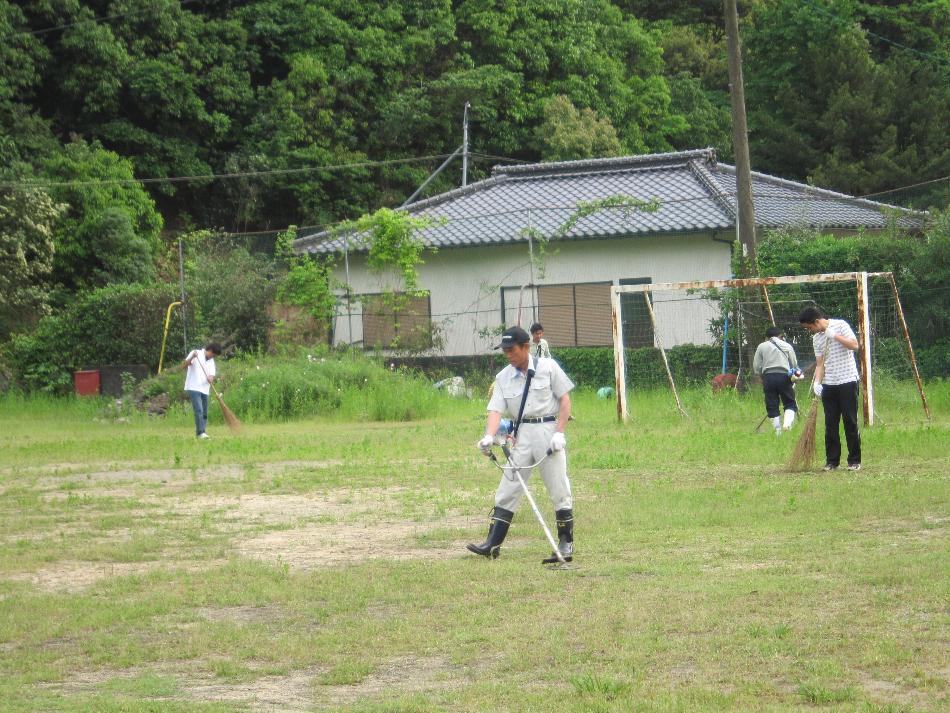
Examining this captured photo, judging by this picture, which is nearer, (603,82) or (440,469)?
(440,469)

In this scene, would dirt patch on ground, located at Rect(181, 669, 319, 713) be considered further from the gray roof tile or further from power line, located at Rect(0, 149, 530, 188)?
power line, located at Rect(0, 149, 530, 188)

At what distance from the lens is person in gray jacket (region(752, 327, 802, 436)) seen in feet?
56.4

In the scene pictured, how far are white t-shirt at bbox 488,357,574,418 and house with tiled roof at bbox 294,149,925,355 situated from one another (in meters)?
18.2

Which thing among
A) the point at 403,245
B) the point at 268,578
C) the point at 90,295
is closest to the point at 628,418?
the point at 403,245

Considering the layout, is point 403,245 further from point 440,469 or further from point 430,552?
point 430,552

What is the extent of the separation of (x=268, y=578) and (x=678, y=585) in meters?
2.75

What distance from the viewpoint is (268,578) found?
28.8 ft

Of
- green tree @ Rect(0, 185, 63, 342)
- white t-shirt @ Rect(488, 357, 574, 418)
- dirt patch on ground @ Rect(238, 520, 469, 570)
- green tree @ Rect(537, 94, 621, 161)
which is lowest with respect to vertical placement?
dirt patch on ground @ Rect(238, 520, 469, 570)

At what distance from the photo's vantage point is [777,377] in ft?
56.4

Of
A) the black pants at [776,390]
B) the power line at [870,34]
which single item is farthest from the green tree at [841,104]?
the black pants at [776,390]

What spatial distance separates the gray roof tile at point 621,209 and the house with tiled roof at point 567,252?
1.8 inches

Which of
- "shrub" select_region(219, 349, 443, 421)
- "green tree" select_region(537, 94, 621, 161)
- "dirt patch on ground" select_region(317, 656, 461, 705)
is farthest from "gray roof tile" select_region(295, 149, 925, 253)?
"dirt patch on ground" select_region(317, 656, 461, 705)

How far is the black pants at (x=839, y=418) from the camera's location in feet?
43.6

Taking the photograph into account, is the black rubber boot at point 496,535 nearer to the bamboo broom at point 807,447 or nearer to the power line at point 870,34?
the bamboo broom at point 807,447
